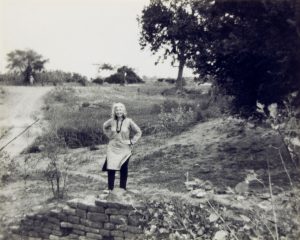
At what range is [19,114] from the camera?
19750 mm

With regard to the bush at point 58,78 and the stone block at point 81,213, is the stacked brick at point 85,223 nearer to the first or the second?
the stone block at point 81,213

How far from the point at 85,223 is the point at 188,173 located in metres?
3.11

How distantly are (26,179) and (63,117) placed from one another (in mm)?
6912

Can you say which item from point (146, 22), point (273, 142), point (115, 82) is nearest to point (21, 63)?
point (115, 82)

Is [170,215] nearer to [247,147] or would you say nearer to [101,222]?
[101,222]

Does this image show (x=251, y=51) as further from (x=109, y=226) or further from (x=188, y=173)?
(x=109, y=226)

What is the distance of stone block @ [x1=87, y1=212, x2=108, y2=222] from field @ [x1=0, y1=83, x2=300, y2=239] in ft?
2.67

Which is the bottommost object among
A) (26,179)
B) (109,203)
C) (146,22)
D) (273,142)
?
(26,179)

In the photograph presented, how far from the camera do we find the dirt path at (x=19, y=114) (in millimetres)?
15172

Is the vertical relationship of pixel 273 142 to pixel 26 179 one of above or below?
above

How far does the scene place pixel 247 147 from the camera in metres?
11.1

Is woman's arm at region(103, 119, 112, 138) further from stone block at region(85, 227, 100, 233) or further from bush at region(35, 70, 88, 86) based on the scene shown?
bush at region(35, 70, 88, 86)

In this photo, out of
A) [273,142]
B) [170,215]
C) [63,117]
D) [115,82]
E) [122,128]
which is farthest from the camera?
[115,82]

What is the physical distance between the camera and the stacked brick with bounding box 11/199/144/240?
7254 mm
